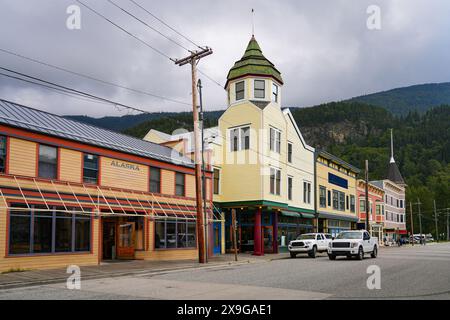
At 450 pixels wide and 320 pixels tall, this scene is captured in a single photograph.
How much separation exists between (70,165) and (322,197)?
29173mm

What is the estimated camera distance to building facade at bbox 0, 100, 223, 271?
64.3 feet

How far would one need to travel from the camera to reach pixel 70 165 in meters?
22.5

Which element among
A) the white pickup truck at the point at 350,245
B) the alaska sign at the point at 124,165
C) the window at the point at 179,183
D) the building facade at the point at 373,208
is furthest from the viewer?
the building facade at the point at 373,208

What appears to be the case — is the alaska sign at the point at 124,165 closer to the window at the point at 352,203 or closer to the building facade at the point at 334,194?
the building facade at the point at 334,194

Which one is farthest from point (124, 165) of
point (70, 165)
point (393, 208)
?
point (393, 208)

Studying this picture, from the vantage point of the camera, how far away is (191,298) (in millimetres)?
12328

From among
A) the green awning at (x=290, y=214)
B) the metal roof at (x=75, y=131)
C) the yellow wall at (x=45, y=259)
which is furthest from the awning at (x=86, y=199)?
the green awning at (x=290, y=214)

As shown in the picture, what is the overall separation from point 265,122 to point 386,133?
146553mm

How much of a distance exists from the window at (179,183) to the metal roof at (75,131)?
77 cm

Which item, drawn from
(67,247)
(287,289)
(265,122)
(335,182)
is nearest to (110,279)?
(67,247)

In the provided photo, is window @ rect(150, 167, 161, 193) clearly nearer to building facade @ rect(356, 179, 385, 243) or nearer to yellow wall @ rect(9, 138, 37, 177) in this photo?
yellow wall @ rect(9, 138, 37, 177)

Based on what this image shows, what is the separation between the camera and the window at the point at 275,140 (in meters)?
35.8

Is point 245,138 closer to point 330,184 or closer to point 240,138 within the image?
point 240,138
